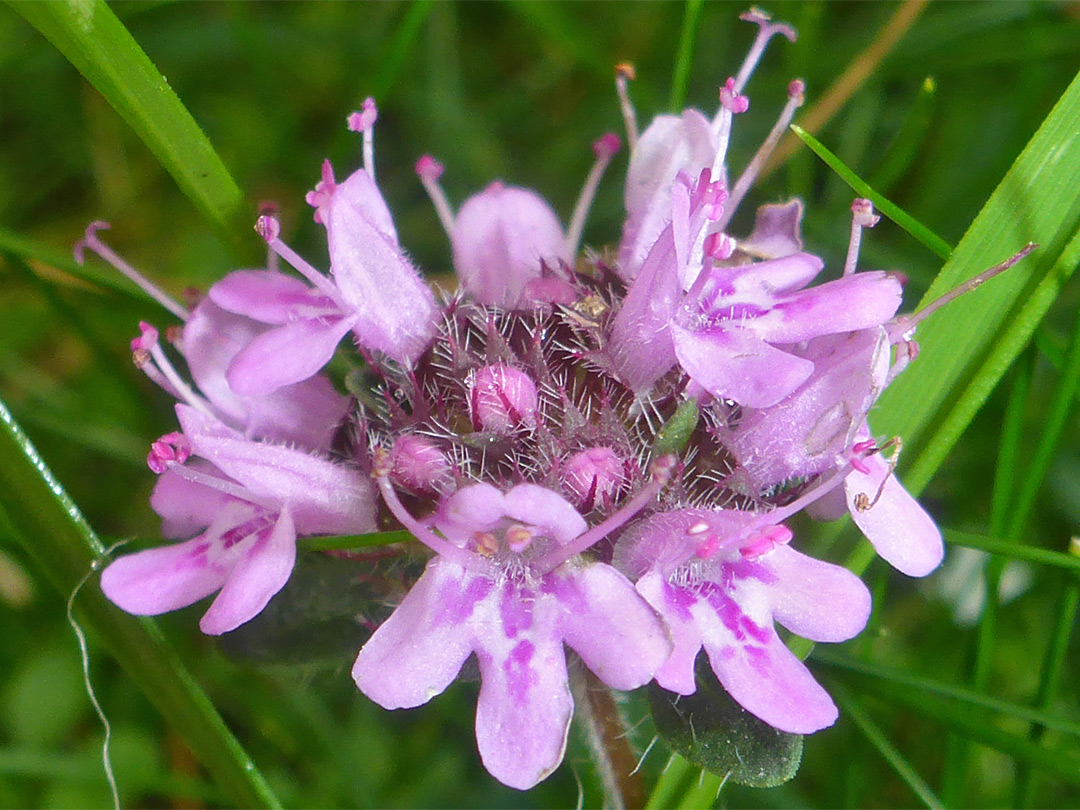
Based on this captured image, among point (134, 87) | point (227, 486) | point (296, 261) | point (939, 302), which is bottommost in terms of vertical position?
point (939, 302)

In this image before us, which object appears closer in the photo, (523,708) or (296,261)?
(523,708)

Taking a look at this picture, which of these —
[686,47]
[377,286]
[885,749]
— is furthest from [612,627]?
[686,47]

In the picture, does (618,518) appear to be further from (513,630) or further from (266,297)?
(266,297)

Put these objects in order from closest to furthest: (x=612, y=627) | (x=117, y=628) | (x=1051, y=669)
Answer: (x=612, y=627)
(x=117, y=628)
(x=1051, y=669)

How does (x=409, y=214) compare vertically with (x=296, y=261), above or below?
below

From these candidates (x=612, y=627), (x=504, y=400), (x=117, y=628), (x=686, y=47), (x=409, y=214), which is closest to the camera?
(x=612, y=627)

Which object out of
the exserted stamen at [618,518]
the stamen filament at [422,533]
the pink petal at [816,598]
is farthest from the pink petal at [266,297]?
the pink petal at [816,598]
